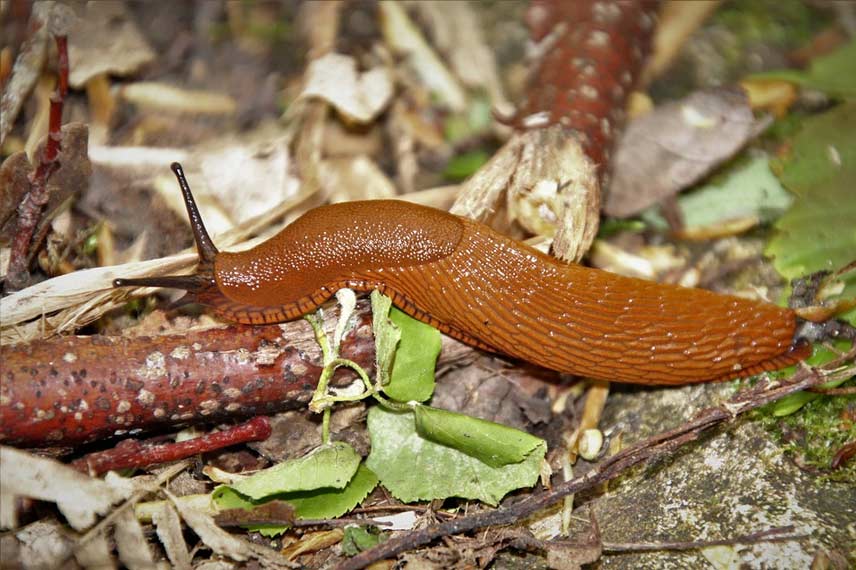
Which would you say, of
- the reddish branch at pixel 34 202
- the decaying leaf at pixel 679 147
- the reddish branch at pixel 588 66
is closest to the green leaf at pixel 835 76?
the decaying leaf at pixel 679 147

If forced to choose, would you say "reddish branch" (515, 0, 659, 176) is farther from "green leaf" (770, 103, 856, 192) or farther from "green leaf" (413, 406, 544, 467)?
"green leaf" (413, 406, 544, 467)

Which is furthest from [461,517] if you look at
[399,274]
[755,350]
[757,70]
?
[757,70]

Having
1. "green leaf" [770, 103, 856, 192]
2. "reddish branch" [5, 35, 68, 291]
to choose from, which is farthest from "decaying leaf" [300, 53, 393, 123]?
"green leaf" [770, 103, 856, 192]

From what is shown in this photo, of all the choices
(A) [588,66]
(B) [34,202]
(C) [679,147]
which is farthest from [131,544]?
(C) [679,147]

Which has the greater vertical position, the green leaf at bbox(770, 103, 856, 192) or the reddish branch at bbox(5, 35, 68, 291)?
the reddish branch at bbox(5, 35, 68, 291)

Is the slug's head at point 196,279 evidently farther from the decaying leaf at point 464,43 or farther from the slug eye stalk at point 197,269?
the decaying leaf at point 464,43

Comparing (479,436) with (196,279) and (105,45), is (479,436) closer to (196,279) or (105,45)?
(196,279)
